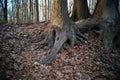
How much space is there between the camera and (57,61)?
9344mm

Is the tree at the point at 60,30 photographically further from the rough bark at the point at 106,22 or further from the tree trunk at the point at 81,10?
the tree trunk at the point at 81,10

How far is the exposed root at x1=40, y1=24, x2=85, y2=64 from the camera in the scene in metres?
9.98

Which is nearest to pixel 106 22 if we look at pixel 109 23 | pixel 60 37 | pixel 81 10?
pixel 109 23

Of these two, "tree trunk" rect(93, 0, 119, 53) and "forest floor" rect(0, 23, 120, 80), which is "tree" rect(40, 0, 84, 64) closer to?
"forest floor" rect(0, 23, 120, 80)

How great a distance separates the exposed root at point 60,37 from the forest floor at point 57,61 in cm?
24

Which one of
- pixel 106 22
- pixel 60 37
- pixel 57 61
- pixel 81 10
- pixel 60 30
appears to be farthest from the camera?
pixel 81 10

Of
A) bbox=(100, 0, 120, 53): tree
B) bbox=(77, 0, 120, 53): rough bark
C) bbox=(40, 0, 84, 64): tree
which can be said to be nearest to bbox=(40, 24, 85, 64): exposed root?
bbox=(40, 0, 84, 64): tree

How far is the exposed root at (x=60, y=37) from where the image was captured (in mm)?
9982

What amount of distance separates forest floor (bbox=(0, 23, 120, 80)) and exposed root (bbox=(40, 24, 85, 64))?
0.80 feet

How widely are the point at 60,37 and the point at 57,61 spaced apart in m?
1.23

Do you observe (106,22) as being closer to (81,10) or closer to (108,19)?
(108,19)

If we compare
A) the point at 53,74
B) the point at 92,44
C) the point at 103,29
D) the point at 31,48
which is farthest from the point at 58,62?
the point at 103,29

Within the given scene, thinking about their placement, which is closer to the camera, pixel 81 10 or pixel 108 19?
pixel 108 19

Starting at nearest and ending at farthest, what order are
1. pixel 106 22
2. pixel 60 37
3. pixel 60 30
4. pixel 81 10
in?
1. pixel 60 37
2. pixel 60 30
3. pixel 106 22
4. pixel 81 10
